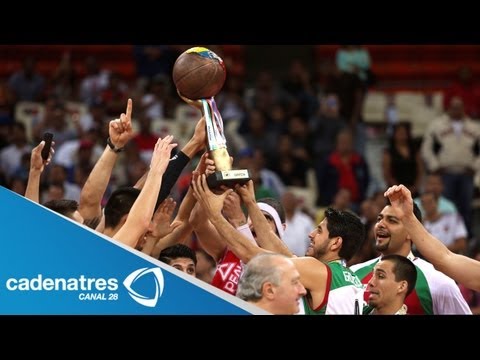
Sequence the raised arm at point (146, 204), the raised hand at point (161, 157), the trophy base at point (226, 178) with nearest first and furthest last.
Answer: the raised arm at point (146, 204)
the raised hand at point (161, 157)
the trophy base at point (226, 178)

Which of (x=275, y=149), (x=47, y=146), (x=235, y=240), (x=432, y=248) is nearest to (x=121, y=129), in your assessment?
(x=47, y=146)

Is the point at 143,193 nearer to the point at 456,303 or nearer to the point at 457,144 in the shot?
the point at 456,303

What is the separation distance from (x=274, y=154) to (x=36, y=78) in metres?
4.52

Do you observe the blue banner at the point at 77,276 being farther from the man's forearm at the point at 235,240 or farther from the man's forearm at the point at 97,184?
the man's forearm at the point at 97,184

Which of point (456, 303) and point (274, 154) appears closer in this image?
point (456, 303)

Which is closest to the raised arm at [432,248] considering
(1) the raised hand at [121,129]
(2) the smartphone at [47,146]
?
(1) the raised hand at [121,129]

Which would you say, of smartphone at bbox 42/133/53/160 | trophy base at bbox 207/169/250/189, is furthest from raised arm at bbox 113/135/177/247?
smartphone at bbox 42/133/53/160

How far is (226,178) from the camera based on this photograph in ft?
27.9

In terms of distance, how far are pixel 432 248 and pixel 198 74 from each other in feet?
6.87

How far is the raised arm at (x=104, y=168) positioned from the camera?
9.18 metres

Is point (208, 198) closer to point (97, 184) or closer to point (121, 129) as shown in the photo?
point (121, 129)

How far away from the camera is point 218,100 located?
19.4 m

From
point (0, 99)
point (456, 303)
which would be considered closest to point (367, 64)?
point (0, 99)

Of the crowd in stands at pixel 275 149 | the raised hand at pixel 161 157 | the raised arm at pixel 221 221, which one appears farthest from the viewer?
the crowd in stands at pixel 275 149
